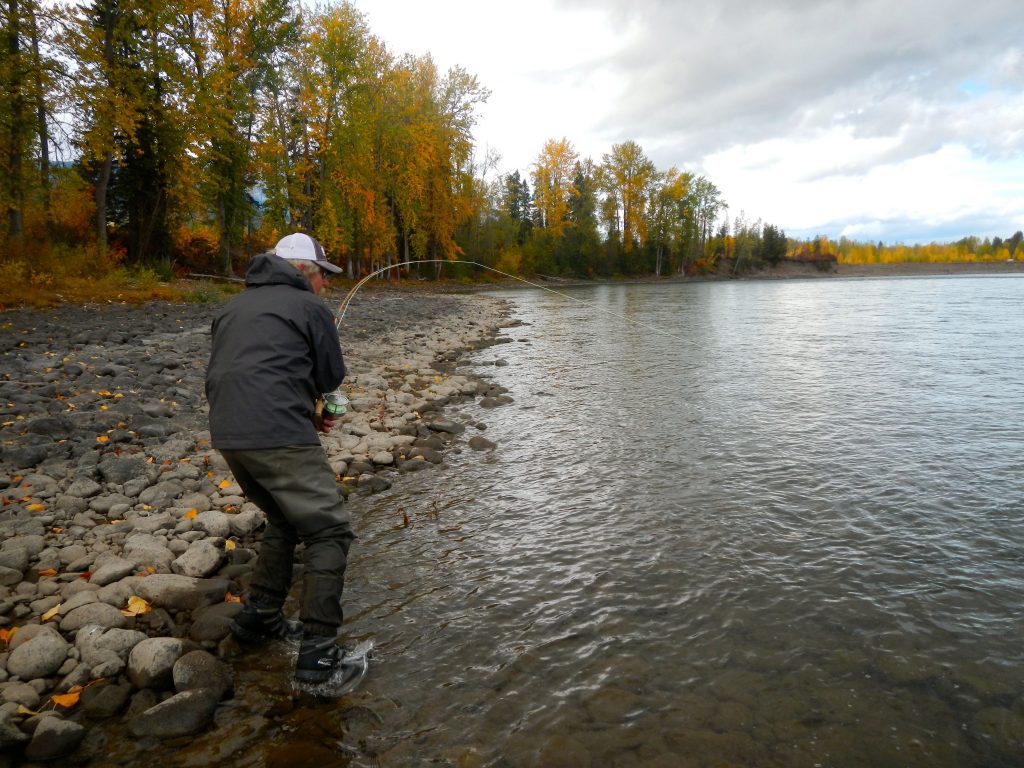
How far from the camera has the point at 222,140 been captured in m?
27.9

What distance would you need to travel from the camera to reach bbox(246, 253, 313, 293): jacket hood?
12.4 feet

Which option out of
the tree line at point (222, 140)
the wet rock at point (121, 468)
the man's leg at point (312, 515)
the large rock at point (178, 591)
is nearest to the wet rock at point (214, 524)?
the large rock at point (178, 591)

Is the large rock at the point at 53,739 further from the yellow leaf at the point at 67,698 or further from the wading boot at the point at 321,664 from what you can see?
the wading boot at the point at 321,664

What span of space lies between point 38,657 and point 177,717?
99 cm

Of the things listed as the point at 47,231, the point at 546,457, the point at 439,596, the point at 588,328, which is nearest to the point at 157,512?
the point at 439,596

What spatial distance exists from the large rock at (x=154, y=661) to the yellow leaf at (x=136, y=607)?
491 millimetres

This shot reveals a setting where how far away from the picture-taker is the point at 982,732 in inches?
134

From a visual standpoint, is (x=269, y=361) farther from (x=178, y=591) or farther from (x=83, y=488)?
(x=83, y=488)

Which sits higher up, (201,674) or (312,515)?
(312,515)

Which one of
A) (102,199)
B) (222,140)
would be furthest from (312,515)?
(222,140)

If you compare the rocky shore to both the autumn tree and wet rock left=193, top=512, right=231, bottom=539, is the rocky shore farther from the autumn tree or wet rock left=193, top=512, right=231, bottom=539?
the autumn tree

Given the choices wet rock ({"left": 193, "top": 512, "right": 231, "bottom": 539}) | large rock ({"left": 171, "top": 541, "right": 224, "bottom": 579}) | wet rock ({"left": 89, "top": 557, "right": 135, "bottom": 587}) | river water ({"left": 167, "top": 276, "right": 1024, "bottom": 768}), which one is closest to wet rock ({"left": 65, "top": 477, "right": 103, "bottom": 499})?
wet rock ({"left": 193, "top": 512, "right": 231, "bottom": 539})

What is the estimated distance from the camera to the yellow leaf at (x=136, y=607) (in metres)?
4.30

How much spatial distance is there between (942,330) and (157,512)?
23564 millimetres
